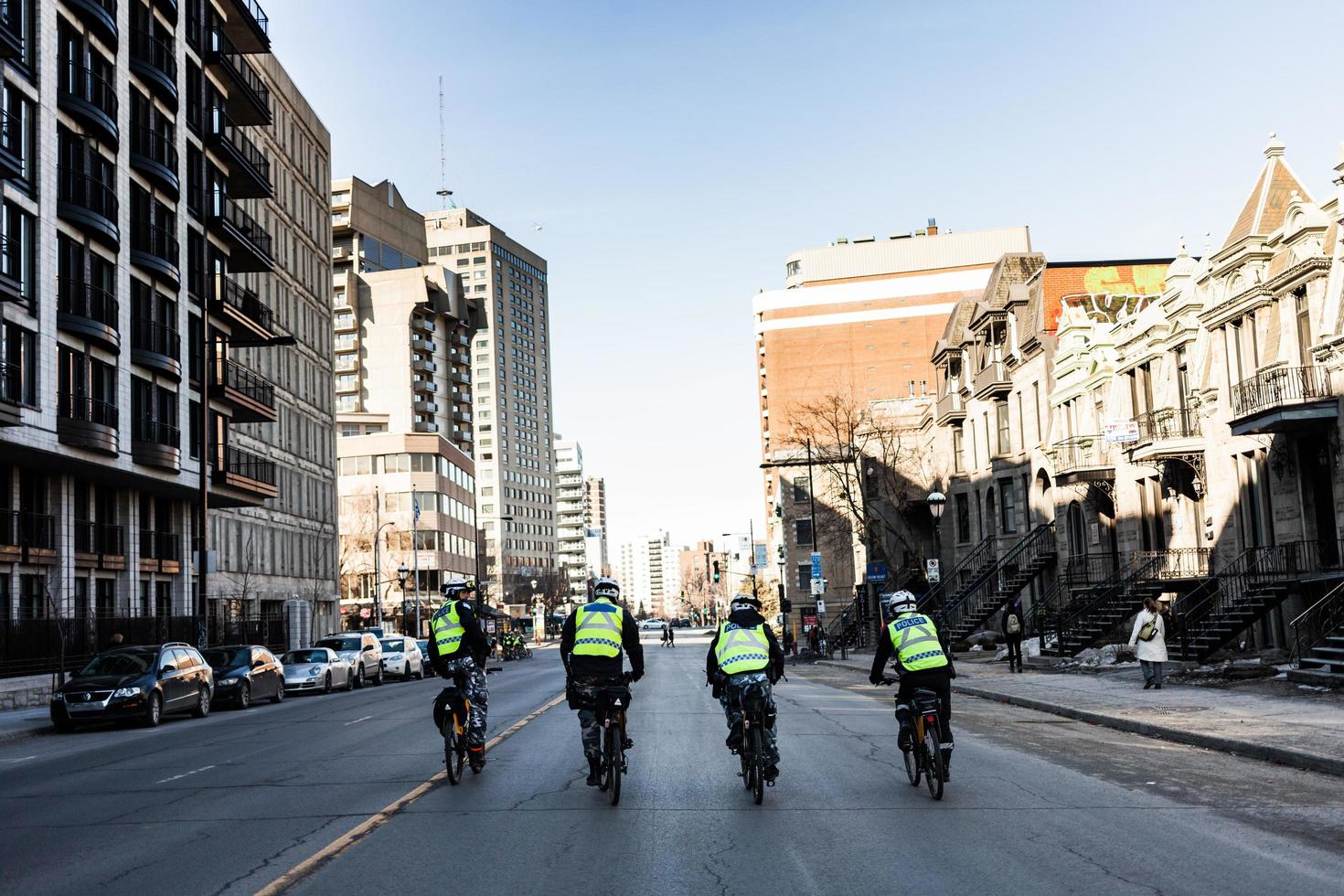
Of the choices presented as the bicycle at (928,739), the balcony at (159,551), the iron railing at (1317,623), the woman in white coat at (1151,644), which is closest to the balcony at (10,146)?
the balcony at (159,551)

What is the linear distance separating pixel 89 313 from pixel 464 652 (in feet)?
91.5

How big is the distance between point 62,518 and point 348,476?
7102cm

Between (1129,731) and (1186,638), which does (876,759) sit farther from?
(1186,638)

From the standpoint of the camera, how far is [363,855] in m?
8.93

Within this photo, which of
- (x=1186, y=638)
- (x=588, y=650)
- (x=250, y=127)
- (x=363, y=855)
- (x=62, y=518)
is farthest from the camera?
(x=250, y=127)

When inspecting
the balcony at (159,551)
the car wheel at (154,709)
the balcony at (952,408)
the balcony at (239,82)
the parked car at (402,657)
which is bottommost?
the parked car at (402,657)

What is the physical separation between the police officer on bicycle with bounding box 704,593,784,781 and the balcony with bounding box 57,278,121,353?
2862cm

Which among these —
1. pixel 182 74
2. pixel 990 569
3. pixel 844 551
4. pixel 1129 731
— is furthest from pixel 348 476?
pixel 1129 731

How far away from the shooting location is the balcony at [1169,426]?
3206 cm

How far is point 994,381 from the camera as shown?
48.2 meters

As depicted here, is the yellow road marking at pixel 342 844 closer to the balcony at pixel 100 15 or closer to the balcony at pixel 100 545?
the balcony at pixel 100 545

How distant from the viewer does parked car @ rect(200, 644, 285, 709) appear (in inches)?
1203

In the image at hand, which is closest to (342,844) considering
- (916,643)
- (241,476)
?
(916,643)

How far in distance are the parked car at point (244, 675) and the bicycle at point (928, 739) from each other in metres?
22.5
